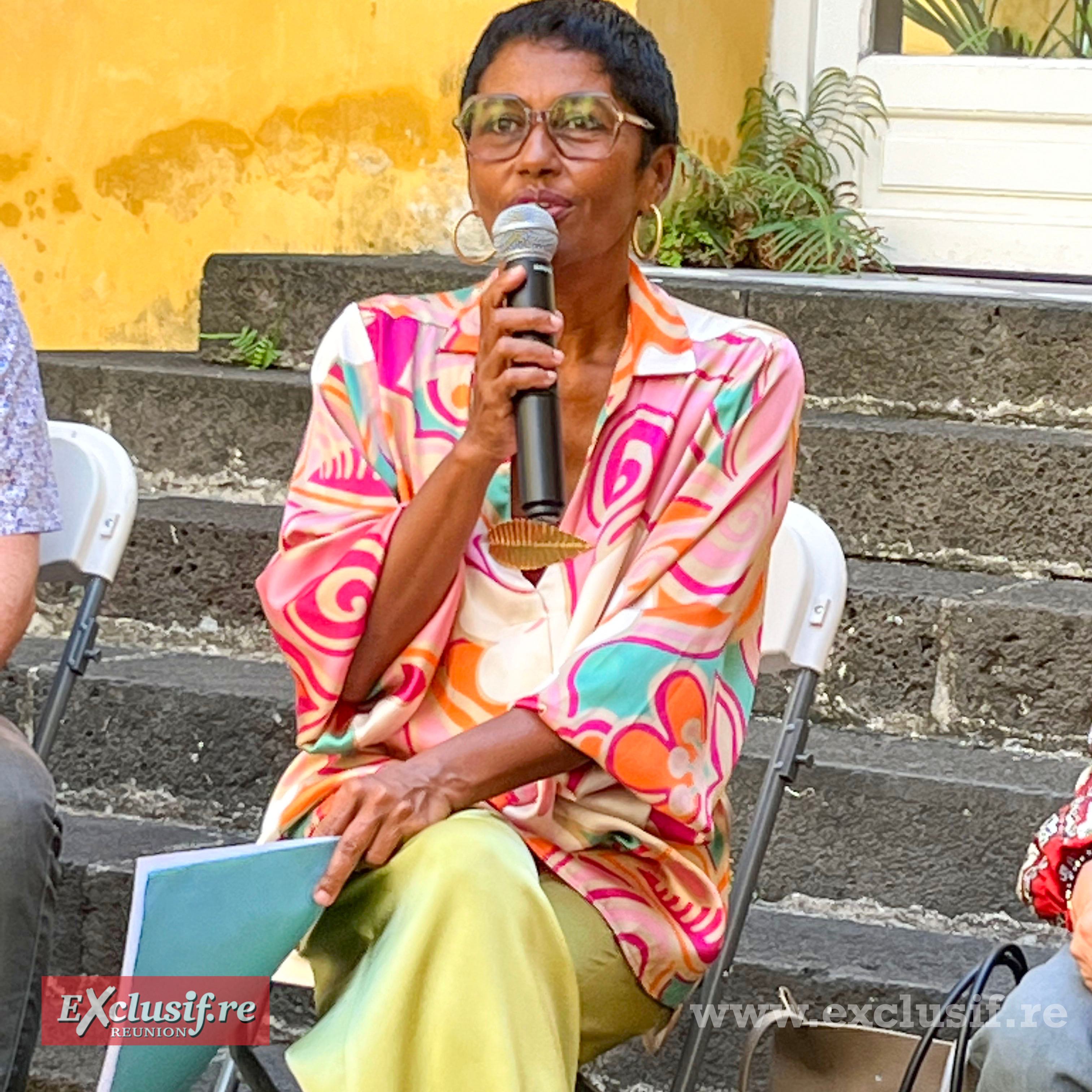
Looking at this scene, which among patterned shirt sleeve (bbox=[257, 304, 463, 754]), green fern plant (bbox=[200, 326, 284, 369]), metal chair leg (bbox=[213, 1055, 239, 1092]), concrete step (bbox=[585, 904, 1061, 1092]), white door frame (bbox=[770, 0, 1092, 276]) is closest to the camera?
patterned shirt sleeve (bbox=[257, 304, 463, 754])

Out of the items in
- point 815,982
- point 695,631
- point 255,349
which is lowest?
point 815,982

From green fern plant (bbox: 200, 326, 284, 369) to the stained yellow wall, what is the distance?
0.34 m

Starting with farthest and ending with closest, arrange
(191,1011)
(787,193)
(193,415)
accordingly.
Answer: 1. (787,193)
2. (193,415)
3. (191,1011)

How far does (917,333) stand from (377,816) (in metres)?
2.25

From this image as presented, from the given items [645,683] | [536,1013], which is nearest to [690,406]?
[645,683]

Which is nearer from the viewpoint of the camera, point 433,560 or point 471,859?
point 471,859

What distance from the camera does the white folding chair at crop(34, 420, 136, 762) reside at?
308cm

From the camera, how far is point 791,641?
273 centimetres

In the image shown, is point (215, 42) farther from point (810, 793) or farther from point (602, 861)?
point (602, 861)

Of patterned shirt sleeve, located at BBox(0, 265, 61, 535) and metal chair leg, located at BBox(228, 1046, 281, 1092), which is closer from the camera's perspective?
metal chair leg, located at BBox(228, 1046, 281, 1092)

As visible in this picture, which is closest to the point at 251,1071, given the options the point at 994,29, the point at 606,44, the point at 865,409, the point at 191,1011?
the point at 191,1011

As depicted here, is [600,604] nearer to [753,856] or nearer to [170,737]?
[753,856]

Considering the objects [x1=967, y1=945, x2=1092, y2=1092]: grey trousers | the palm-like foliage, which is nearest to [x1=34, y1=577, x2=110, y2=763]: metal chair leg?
[x1=967, y1=945, x2=1092, y2=1092]: grey trousers

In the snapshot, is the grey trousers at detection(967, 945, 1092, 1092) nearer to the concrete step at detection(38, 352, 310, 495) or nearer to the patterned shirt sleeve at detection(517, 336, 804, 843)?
the patterned shirt sleeve at detection(517, 336, 804, 843)
